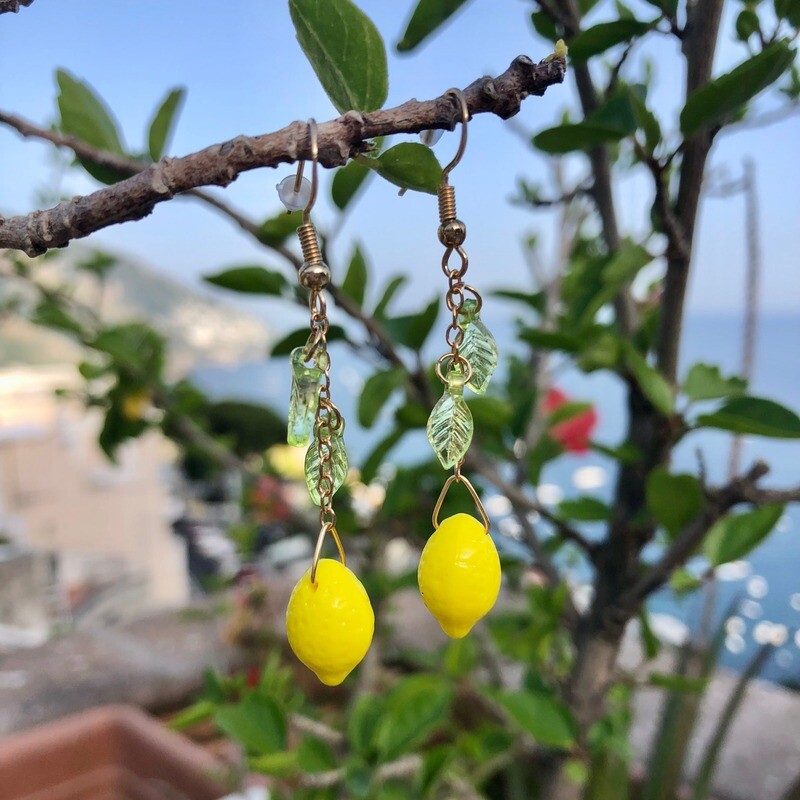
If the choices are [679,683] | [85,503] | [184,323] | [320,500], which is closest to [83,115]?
[320,500]

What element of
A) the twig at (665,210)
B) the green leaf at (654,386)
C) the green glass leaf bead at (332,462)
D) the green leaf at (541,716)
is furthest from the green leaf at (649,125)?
the green leaf at (541,716)

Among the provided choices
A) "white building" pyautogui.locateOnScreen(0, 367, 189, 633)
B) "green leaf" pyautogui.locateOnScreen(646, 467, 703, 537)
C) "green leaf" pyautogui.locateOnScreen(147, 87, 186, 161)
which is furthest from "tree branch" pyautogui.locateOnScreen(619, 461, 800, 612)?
"white building" pyautogui.locateOnScreen(0, 367, 189, 633)

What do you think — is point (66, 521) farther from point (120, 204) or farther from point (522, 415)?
point (120, 204)

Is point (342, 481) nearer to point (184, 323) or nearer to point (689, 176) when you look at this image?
point (689, 176)

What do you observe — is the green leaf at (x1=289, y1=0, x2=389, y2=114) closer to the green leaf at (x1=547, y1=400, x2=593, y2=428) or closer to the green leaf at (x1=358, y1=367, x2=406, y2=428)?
the green leaf at (x1=358, y1=367, x2=406, y2=428)

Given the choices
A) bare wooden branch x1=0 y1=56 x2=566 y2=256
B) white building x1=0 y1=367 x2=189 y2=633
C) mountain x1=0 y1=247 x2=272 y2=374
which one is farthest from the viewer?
mountain x1=0 y1=247 x2=272 y2=374

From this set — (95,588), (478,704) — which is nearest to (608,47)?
(478,704)
